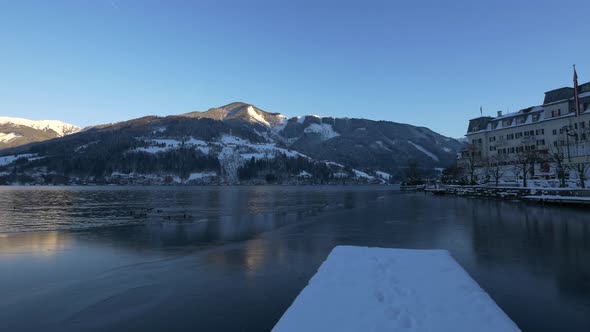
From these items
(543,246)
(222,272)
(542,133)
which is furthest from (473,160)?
(222,272)

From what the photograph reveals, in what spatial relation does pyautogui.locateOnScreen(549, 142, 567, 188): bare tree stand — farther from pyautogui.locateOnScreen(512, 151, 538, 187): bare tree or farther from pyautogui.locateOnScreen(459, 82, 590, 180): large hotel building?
pyautogui.locateOnScreen(512, 151, 538, 187): bare tree

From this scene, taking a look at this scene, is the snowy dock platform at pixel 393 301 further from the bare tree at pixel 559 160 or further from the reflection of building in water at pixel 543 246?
the bare tree at pixel 559 160

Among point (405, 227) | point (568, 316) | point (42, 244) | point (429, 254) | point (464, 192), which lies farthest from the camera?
point (464, 192)

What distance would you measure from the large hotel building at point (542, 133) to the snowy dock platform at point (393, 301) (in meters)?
70.1

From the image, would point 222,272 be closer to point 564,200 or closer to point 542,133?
point 564,200

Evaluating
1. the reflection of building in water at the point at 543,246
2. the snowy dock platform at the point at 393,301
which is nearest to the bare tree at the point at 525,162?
the reflection of building in water at the point at 543,246

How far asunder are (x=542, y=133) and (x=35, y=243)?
106 metres

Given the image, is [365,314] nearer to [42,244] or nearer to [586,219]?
[42,244]

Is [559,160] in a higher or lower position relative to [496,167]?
lower

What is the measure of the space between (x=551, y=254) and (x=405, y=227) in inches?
534

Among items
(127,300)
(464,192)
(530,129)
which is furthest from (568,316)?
(530,129)

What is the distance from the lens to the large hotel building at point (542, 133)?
7031 centimetres

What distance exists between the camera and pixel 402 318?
8289mm

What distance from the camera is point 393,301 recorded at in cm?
948
